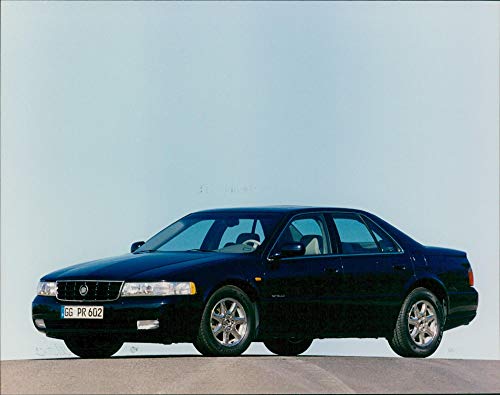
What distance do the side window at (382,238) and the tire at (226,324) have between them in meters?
2.57

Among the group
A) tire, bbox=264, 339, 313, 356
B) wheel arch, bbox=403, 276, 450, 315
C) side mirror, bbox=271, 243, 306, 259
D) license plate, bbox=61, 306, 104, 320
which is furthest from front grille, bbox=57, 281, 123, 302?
wheel arch, bbox=403, 276, 450, 315

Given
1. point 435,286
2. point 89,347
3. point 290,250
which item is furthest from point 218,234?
point 435,286

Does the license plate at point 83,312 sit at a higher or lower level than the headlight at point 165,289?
lower

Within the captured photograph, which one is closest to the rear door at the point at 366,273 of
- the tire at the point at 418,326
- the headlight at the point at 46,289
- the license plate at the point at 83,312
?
the tire at the point at 418,326

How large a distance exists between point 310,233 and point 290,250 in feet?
3.51

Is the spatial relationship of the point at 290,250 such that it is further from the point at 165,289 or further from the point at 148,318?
the point at 148,318

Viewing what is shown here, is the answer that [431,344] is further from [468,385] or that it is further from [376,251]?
[468,385]

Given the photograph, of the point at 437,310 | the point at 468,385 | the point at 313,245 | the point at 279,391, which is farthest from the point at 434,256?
the point at 279,391

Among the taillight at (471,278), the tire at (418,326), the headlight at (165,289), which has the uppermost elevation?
the taillight at (471,278)

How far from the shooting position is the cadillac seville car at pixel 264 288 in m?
14.8

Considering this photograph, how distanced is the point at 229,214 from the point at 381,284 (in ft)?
6.54

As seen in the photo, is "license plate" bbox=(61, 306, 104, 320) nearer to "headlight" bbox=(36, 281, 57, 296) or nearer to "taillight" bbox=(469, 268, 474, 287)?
"headlight" bbox=(36, 281, 57, 296)

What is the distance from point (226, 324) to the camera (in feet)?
49.1

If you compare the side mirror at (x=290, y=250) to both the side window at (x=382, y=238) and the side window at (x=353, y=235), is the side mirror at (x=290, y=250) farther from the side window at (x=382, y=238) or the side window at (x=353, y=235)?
the side window at (x=382, y=238)
